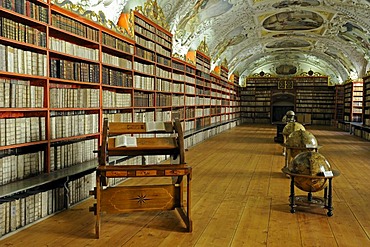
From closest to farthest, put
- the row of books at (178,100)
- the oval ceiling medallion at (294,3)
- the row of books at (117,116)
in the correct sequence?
the row of books at (117,116), the row of books at (178,100), the oval ceiling medallion at (294,3)

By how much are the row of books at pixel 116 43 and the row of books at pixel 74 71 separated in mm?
647

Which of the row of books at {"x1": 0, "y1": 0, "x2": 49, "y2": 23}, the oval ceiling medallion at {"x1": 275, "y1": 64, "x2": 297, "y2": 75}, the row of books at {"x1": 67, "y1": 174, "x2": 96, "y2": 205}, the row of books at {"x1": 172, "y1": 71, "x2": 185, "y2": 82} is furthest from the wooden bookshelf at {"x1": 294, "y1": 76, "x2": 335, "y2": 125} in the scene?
the row of books at {"x1": 0, "y1": 0, "x2": 49, "y2": 23}

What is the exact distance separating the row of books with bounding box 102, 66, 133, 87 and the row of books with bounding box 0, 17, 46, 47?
77.2 inches

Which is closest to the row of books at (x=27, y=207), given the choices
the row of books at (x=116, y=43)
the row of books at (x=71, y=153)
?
the row of books at (x=71, y=153)

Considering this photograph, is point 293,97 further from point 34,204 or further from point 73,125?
point 34,204

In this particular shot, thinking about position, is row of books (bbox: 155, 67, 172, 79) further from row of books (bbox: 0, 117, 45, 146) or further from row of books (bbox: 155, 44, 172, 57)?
row of books (bbox: 0, 117, 45, 146)

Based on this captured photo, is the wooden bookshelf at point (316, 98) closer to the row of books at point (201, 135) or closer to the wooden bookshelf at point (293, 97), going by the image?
the wooden bookshelf at point (293, 97)

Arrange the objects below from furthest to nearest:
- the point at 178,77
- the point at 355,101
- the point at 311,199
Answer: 1. the point at 355,101
2. the point at 178,77
3. the point at 311,199

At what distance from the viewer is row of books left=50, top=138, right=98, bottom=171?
5699 millimetres

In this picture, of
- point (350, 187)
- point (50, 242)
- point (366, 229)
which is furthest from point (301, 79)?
point (50, 242)

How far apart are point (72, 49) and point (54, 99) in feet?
3.20

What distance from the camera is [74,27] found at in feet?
20.5

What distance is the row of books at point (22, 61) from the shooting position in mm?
4747

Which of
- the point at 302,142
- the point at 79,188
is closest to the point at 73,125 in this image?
the point at 79,188
